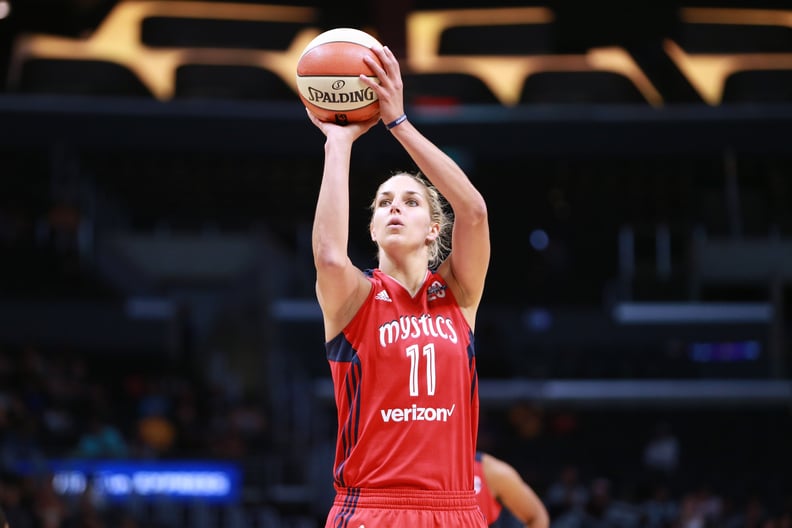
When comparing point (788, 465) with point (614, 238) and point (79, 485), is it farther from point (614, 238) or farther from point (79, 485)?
point (79, 485)

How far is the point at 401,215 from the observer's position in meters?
4.26

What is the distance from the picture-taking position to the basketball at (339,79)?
4246mm

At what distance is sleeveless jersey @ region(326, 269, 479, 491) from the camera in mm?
4051

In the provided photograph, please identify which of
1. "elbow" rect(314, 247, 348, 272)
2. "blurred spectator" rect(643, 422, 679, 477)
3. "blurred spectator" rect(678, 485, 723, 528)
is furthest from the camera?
"blurred spectator" rect(643, 422, 679, 477)

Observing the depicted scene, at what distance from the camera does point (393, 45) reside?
20078 mm

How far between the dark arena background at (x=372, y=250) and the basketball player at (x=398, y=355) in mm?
9433

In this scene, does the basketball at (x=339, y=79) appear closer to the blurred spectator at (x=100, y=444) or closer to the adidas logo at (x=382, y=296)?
the adidas logo at (x=382, y=296)

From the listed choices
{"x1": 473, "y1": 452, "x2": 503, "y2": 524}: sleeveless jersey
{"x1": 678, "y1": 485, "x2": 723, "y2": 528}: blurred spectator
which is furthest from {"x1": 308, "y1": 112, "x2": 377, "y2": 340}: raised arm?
{"x1": 678, "y1": 485, "x2": 723, "y2": 528}: blurred spectator

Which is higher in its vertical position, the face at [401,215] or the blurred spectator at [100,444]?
the face at [401,215]

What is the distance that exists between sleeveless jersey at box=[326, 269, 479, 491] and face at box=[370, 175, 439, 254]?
0.73ft

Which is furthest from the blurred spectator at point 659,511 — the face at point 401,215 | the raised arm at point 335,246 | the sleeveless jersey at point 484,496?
the raised arm at point 335,246

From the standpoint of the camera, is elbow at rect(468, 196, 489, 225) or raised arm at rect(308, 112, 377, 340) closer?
raised arm at rect(308, 112, 377, 340)

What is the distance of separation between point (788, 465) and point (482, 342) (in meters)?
6.91

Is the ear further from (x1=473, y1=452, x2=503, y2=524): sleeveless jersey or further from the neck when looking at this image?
(x1=473, y1=452, x2=503, y2=524): sleeveless jersey
